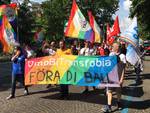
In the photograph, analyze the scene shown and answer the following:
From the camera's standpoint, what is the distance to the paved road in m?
11.5

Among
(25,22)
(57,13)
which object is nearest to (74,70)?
(25,22)

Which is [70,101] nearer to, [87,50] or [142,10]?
[87,50]

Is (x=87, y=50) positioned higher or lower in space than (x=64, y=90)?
higher

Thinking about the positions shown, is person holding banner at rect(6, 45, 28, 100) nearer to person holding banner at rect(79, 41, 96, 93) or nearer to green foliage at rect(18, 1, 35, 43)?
person holding banner at rect(79, 41, 96, 93)

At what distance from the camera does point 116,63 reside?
1161 centimetres

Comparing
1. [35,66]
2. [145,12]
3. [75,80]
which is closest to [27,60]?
[35,66]

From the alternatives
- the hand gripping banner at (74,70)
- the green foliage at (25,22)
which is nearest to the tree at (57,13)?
the green foliage at (25,22)

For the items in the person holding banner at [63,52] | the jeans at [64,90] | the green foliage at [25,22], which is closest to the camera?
the person holding banner at [63,52]

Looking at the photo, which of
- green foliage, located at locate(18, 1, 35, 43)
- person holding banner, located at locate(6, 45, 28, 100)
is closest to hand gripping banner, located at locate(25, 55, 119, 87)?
person holding banner, located at locate(6, 45, 28, 100)

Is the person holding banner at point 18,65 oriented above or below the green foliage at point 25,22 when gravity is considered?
below

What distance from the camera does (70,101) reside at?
1296cm

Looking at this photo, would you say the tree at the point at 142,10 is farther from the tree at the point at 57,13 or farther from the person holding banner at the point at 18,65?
the person holding banner at the point at 18,65

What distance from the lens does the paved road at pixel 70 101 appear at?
11.5 meters

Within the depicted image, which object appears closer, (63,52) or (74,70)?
(74,70)
